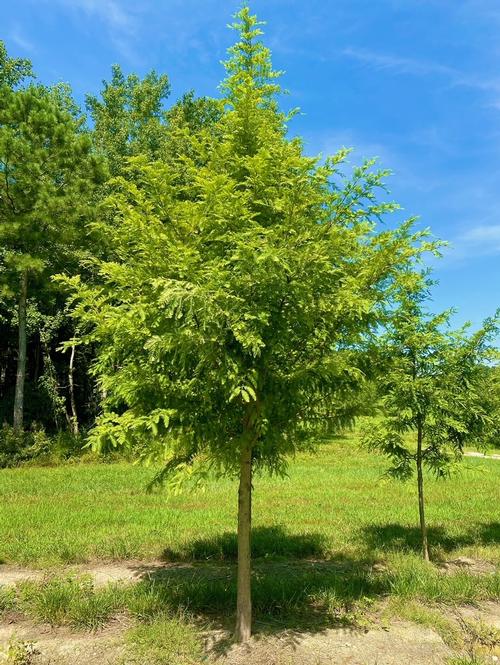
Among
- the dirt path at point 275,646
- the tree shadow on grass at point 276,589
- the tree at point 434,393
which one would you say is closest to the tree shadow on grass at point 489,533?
the tree at point 434,393

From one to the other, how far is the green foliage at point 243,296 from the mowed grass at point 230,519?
3.36 meters

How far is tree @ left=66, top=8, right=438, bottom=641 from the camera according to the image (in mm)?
4555

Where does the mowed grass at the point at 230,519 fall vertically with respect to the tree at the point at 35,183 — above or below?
below

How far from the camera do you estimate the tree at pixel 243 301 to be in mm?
4555

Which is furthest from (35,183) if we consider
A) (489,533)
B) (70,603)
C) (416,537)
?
(489,533)

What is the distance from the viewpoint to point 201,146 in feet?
18.5

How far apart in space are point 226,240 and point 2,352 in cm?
2843

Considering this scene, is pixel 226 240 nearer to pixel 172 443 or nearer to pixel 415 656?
pixel 172 443

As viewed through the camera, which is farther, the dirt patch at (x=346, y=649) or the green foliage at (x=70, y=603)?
the green foliage at (x=70, y=603)

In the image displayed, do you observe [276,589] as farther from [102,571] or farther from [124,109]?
[124,109]

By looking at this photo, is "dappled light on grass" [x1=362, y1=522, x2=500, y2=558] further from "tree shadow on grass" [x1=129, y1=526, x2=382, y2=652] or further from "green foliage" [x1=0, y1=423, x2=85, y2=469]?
"green foliage" [x1=0, y1=423, x2=85, y2=469]

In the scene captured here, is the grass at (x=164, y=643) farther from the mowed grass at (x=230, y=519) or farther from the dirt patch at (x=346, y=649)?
the mowed grass at (x=230, y=519)

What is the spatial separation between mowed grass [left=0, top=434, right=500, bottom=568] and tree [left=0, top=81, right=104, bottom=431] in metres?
7.14

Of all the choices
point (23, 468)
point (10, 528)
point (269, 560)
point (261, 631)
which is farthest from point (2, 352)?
point (261, 631)
